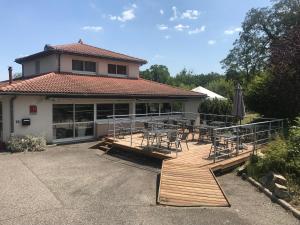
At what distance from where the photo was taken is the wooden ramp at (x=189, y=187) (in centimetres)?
815

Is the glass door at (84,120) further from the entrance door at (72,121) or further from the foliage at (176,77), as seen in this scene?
the foliage at (176,77)

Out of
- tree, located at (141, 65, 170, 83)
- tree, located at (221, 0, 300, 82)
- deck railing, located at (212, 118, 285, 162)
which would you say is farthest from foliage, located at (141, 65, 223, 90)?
deck railing, located at (212, 118, 285, 162)

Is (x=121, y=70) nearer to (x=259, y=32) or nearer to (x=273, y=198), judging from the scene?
(x=273, y=198)

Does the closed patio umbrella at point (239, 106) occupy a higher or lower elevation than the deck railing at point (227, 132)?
higher

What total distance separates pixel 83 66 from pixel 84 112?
535cm

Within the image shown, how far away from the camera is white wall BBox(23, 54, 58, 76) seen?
20991 mm

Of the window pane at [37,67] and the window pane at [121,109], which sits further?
the window pane at [37,67]

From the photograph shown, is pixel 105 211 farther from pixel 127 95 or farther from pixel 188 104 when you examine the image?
pixel 188 104

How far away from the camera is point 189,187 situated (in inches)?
354

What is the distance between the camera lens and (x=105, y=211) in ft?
24.8

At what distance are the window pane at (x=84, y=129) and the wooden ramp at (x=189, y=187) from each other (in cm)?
856

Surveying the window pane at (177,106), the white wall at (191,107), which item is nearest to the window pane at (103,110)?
the window pane at (177,106)

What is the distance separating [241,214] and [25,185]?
638 centimetres

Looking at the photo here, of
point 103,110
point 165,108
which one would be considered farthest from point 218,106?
point 103,110
